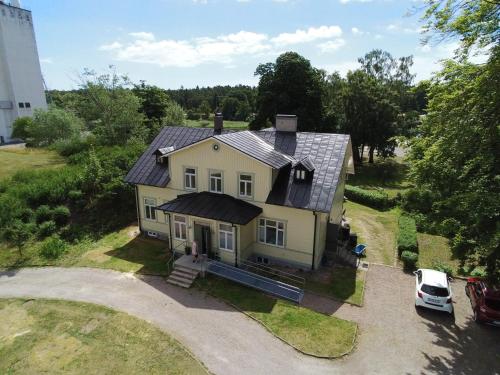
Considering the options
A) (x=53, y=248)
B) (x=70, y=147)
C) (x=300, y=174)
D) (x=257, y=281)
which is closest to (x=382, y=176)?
(x=300, y=174)

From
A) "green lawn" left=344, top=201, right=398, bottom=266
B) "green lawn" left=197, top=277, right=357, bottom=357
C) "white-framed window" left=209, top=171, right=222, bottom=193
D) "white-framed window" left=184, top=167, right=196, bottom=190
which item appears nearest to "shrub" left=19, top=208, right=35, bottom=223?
"white-framed window" left=184, top=167, right=196, bottom=190

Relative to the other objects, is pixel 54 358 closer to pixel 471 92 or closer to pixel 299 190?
pixel 299 190

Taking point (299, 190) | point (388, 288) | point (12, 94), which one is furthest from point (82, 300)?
point (12, 94)

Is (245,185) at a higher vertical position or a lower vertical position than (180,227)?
higher

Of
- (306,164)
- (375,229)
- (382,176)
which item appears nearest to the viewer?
(306,164)

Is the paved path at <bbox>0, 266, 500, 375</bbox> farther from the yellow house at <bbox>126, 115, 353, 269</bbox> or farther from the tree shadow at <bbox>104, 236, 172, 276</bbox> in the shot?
the yellow house at <bbox>126, 115, 353, 269</bbox>

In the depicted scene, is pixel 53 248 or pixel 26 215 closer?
pixel 53 248

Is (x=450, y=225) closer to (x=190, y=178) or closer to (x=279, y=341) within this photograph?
(x=279, y=341)

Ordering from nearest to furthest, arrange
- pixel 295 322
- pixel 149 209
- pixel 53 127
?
pixel 295 322 < pixel 149 209 < pixel 53 127
